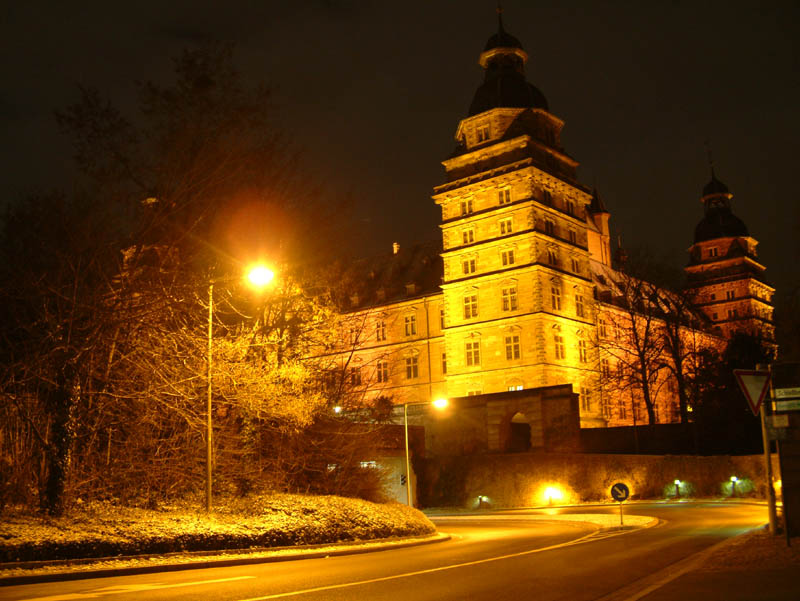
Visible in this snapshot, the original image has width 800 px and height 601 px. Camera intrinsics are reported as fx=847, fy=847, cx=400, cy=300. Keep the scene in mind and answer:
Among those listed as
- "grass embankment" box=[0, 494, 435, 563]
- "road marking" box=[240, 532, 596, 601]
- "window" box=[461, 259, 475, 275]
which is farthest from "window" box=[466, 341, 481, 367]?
"road marking" box=[240, 532, 596, 601]

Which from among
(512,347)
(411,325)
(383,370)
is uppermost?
(411,325)

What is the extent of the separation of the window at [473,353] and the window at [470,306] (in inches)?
85.1

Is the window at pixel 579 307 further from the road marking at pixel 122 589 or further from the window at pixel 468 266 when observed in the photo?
the road marking at pixel 122 589

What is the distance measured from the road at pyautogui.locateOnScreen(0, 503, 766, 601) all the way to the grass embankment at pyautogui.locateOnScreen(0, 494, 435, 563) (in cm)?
151

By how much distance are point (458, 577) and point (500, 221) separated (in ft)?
168

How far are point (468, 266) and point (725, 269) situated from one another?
50.6 m

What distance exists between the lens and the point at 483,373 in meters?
61.3

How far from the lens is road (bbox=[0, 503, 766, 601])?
37.0 feet

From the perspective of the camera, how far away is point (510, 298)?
61.3m

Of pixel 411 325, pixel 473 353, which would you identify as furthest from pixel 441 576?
pixel 411 325

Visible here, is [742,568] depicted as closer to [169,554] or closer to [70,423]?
[169,554]

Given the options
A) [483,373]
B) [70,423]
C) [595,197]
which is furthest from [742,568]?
[595,197]

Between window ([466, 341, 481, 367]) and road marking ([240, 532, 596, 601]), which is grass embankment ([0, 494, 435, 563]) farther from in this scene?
window ([466, 341, 481, 367])

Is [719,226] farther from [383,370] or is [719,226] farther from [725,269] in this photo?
[383,370]
